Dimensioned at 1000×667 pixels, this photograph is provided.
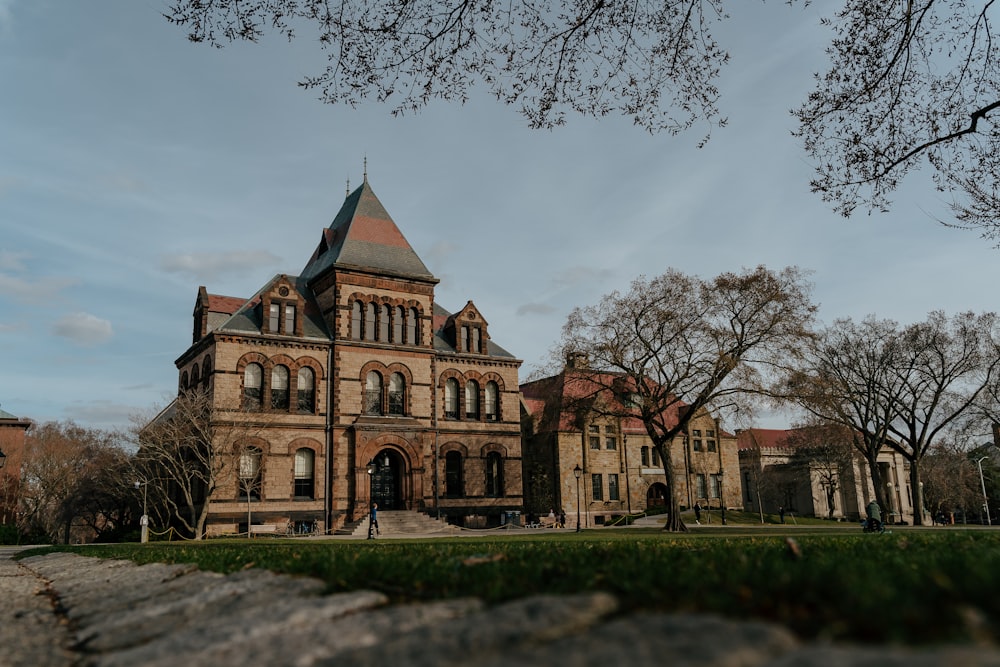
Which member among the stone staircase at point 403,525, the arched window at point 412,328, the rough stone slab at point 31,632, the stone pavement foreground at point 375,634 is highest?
the arched window at point 412,328

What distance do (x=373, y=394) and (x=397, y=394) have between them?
137 cm

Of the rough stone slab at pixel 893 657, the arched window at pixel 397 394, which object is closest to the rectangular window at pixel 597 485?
the arched window at pixel 397 394

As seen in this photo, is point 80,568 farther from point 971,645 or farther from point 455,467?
point 455,467

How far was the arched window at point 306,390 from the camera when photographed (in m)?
40.6

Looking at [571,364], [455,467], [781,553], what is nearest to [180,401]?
[455,467]

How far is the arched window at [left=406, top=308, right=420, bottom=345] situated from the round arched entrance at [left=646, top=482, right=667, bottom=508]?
89.6 feet

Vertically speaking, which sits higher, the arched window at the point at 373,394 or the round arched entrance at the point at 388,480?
the arched window at the point at 373,394

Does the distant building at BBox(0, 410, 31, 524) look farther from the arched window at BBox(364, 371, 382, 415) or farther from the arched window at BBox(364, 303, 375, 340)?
the arched window at BBox(364, 303, 375, 340)

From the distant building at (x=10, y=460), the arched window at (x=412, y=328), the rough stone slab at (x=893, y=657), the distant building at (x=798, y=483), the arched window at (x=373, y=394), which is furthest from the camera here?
the distant building at (x=798, y=483)

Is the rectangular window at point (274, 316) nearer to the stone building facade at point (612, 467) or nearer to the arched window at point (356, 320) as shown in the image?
the arched window at point (356, 320)

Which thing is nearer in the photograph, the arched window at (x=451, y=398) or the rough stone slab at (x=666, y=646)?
the rough stone slab at (x=666, y=646)

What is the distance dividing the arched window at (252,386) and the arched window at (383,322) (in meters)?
6.91

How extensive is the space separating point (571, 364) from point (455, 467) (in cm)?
1242

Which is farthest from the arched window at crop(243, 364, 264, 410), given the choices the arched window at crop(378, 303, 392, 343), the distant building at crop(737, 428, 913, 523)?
the distant building at crop(737, 428, 913, 523)
